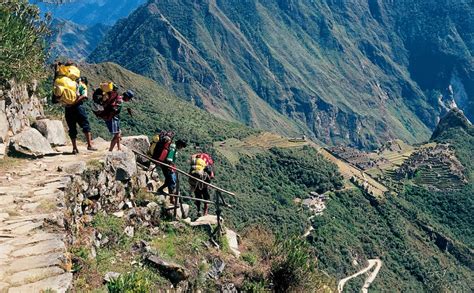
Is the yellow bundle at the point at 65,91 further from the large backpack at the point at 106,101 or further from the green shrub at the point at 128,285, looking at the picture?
the green shrub at the point at 128,285

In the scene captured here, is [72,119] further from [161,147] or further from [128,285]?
[128,285]

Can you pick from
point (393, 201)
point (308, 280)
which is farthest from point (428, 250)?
point (308, 280)

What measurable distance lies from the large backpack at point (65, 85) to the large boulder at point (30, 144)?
1.48 meters

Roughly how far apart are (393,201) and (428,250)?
83.9 ft

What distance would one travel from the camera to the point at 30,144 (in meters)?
15.9

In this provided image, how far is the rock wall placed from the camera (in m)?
15.7

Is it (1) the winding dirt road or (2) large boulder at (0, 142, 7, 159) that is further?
(1) the winding dirt road

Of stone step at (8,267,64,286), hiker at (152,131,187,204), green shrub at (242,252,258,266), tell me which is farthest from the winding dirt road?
stone step at (8,267,64,286)

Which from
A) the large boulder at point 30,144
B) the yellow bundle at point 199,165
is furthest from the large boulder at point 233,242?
the large boulder at point 30,144

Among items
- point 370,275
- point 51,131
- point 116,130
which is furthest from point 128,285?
point 370,275

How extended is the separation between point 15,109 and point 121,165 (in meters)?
4.56

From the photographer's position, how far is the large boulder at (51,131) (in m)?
17.8

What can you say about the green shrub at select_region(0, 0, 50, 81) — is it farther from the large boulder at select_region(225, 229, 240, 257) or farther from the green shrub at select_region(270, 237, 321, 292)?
the green shrub at select_region(270, 237, 321, 292)

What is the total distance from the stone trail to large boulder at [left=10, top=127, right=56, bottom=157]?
78 centimetres
